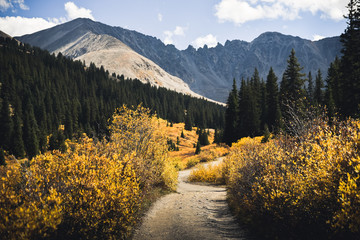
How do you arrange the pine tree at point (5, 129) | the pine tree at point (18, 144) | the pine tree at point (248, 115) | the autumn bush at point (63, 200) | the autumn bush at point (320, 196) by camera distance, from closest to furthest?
the autumn bush at point (320, 196)
the autumn bush at point (63, 200)
the pine tree at point (248, 115)
the pine tree at point (18, 144)
the pine tree at point (5, 129)

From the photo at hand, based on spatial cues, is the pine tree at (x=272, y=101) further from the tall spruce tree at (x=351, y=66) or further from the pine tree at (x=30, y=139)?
the pine tree at (x=30, y=139)

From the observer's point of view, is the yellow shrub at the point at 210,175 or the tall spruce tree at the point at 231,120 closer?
the yellow shrub at the point at 210,175

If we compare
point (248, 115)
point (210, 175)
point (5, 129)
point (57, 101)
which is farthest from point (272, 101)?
point (57, 101)

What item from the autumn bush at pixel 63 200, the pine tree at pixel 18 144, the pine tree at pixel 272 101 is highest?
the pine tree at pixel 272 101

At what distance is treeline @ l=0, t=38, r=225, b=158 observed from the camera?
63225 millimetres

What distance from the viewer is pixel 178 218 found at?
930 centimetres

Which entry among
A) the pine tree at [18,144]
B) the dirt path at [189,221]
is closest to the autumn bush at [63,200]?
the dirt path at [189,221]

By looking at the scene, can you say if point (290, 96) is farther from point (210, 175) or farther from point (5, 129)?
point (5, 129)

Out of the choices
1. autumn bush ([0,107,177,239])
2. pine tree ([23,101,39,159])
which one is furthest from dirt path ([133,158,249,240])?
pine tree ([23,101,39,159])

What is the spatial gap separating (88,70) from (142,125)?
157 metres

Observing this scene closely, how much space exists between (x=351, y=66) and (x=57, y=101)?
109 meters

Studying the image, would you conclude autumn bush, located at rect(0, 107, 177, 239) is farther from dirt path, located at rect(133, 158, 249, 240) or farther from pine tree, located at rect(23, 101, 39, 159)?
pine tree, located at rect(23, 101, 39, 159)

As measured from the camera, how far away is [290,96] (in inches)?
1016

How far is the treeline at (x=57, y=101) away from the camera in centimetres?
6323
